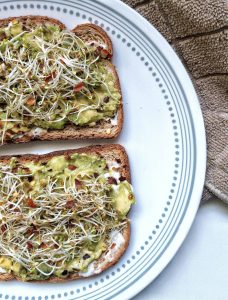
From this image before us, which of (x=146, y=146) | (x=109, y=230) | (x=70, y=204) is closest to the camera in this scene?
(x=70, y=204)

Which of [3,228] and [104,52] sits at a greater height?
[104,52]

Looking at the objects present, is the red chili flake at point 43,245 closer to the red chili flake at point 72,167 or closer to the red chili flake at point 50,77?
the red chili flake at point 72,167

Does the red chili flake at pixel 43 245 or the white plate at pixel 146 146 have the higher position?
the white plate at pixel 146 146

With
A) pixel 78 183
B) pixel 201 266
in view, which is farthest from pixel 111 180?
pixel 201 266

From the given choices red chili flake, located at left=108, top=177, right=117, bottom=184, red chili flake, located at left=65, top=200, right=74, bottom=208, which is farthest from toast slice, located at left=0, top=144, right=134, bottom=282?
red chili flake, located at left=65, top=200, right=74, bottom=208

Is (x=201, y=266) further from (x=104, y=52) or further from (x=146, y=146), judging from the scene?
(x=104, y=52)

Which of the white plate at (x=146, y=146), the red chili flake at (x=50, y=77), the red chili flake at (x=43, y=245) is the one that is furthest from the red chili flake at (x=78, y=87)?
the red chili flake at (x=43, y=245)
